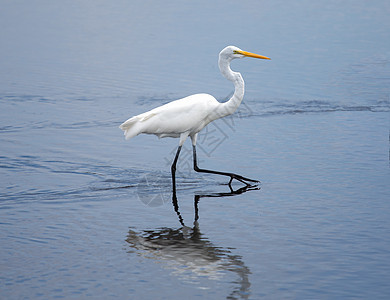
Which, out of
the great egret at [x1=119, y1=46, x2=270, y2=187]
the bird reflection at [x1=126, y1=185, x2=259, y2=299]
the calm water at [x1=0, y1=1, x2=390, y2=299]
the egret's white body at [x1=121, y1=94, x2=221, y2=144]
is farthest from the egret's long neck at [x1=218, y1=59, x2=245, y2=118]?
the bird reflection at [x1=126, y1=185, x2=259, y2=299]

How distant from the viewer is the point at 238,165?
327 inches

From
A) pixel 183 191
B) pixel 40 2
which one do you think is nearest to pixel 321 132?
pixel 183 191

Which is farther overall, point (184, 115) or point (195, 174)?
point (195, 174)

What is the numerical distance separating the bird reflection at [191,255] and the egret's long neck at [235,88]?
1.84m

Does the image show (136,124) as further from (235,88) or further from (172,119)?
(235,88)

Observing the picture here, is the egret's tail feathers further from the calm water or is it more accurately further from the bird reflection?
the bird reflection

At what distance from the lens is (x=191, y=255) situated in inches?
219

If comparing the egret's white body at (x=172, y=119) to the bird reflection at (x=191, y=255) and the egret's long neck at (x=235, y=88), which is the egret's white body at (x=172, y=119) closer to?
the egret's long neck at (x=235, y=88)

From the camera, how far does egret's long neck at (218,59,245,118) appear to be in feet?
25.3

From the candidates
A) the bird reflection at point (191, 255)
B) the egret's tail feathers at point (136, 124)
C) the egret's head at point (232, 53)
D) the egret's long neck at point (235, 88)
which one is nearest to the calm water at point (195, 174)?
the bird reflection at point (191, 255)

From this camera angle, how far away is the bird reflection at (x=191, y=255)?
16.6ft

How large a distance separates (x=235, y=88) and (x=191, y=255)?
281 centimetres

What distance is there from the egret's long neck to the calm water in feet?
2.52

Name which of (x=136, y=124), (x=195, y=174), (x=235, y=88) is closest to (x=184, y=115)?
(x=136, y=124)
